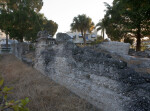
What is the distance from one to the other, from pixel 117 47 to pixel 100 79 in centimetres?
1084

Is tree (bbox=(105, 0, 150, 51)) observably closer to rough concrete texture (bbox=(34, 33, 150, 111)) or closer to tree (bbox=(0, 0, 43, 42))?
rough concrete texture (bbox=(34, 33, 150, 111))

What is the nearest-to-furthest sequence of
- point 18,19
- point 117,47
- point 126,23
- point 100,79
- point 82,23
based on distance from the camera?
1. point 100,79
2. point 117,47
3. point 126,23
4. point 18,19
5. point 82,23

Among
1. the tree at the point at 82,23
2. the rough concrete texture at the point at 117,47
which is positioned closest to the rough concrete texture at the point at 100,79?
the rough concrete texture at the point at 117,47

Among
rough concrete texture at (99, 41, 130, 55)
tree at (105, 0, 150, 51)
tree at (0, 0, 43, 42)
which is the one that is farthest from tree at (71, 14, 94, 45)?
rough concrete texture at (99, 41, 130, 55)

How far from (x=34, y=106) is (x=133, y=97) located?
2.71 meters

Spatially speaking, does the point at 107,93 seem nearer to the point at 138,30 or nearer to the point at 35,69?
the point at 35,69

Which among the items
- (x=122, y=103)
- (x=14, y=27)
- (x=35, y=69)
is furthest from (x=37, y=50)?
(x=14, y=27)

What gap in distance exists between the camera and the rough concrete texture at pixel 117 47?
537 inches

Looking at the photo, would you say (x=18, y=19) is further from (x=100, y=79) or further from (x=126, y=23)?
(x=100, y=79)

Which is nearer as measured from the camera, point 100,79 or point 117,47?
point 100,79

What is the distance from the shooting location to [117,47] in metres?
13.9

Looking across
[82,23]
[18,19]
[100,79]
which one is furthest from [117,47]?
[82,23]

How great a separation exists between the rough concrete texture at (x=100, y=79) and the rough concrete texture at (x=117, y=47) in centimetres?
876

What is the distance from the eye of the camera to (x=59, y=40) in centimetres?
621
